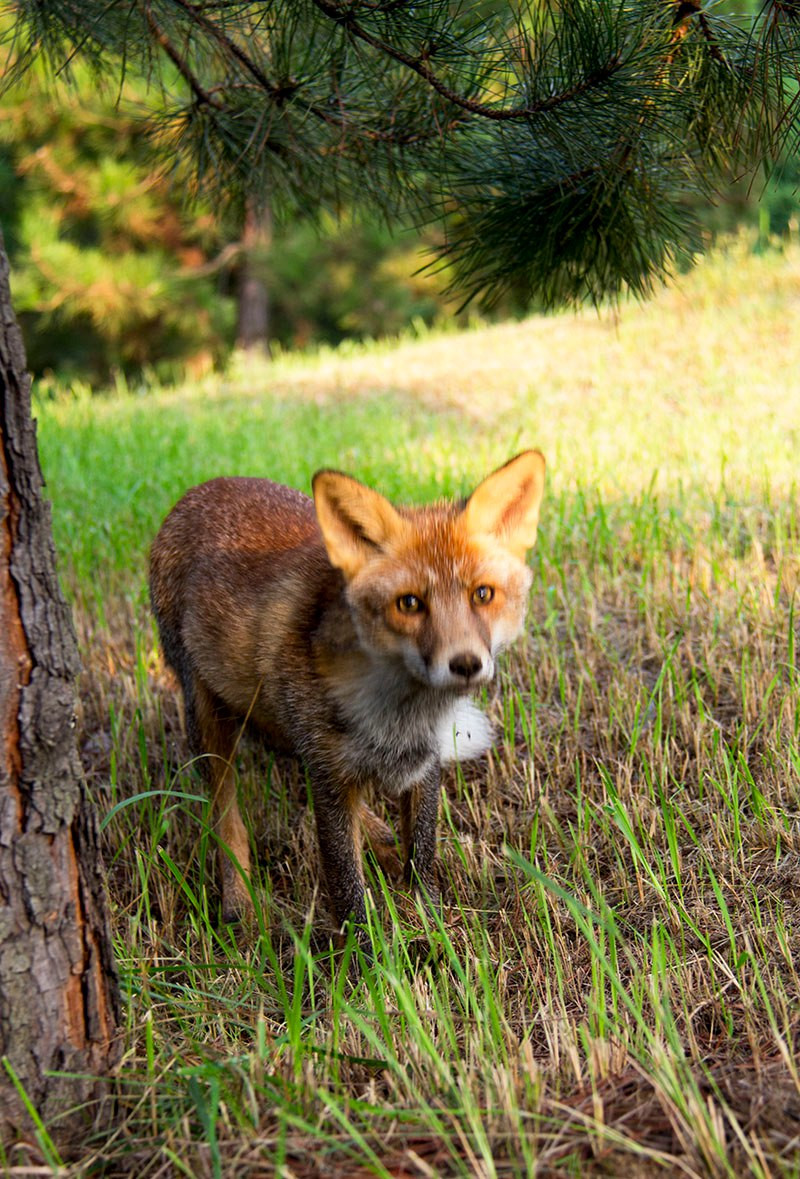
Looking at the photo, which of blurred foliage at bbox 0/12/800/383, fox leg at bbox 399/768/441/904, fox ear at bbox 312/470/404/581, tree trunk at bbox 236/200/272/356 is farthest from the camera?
tree trunk at bbox 236/200/272/356

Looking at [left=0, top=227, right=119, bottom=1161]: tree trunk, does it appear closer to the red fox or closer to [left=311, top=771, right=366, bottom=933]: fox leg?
the red fox

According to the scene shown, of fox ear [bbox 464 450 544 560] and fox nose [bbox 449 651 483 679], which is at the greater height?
fox ear [bbox 464 450 544 560]

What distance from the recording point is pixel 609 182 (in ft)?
11.5

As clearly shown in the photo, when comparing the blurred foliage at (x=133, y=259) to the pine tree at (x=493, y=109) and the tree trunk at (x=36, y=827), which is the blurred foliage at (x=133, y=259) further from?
the tree trunk at (x=36, y=827)

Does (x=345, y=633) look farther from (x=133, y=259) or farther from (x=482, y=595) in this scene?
(x=133, y=259)

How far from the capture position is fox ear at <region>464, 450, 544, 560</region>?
2850 mm

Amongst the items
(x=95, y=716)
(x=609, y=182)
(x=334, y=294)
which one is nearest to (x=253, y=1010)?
(x=95, y=716)

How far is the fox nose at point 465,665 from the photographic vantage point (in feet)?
8.11

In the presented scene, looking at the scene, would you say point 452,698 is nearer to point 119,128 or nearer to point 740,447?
point 740,447

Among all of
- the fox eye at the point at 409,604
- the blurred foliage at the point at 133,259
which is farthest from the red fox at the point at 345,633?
the blurred foliage at the point at 133,259

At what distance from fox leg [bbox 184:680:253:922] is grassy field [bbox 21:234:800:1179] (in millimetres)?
95

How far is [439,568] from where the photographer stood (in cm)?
268

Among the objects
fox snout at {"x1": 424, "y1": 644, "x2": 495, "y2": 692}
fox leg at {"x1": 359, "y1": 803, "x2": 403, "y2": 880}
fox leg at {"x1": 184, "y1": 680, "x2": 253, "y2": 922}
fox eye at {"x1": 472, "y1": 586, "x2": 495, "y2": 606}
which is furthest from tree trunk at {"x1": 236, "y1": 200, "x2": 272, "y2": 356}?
fox snout at {"x1": 424, "y1": 644, "x2": 495, "y2": 692}

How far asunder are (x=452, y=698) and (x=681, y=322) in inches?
334
